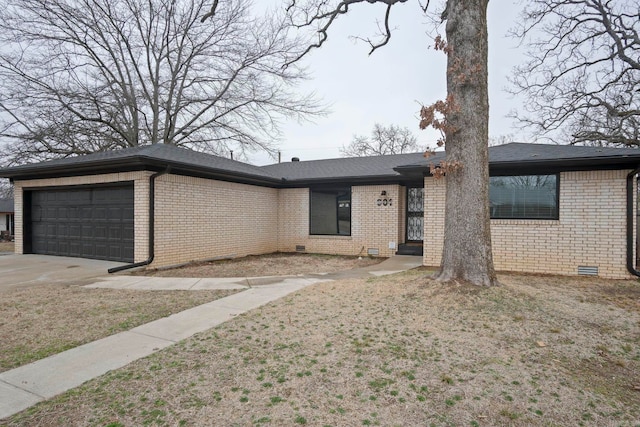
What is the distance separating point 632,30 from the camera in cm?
1638

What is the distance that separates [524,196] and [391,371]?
286 inches

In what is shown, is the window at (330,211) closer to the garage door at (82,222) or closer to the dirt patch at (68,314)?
the garage door at (82,222)

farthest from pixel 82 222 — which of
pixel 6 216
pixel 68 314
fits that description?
pixel 6 216

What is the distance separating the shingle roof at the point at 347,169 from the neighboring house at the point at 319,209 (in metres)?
0.08

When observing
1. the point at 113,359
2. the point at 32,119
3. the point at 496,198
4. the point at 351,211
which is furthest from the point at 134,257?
the point at 32,119

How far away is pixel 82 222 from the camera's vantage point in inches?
402

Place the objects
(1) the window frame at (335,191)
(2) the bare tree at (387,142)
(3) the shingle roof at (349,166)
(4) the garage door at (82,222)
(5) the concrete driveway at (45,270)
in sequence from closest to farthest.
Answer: (5) the concrete driveway at (45,270) → (3) the shingle roof at (349,166) → (4) the garage door at (82,222) → (1) the window frame at (335,191) → (2) the bare tree at (387,142)

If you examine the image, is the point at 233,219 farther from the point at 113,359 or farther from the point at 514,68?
the point at 514,68

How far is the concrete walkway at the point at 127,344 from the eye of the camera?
2.90 meters

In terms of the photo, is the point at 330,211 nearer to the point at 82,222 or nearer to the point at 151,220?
the point at 151,220

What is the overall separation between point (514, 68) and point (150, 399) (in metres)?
21.2

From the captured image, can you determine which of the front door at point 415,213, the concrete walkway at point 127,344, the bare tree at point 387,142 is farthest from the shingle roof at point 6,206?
the bare tree at point 387,142

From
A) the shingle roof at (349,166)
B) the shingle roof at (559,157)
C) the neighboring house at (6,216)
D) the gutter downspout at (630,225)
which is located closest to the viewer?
the shingle roof at (559,157)

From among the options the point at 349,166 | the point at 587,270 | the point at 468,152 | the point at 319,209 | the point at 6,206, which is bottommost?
the point at 587,270
